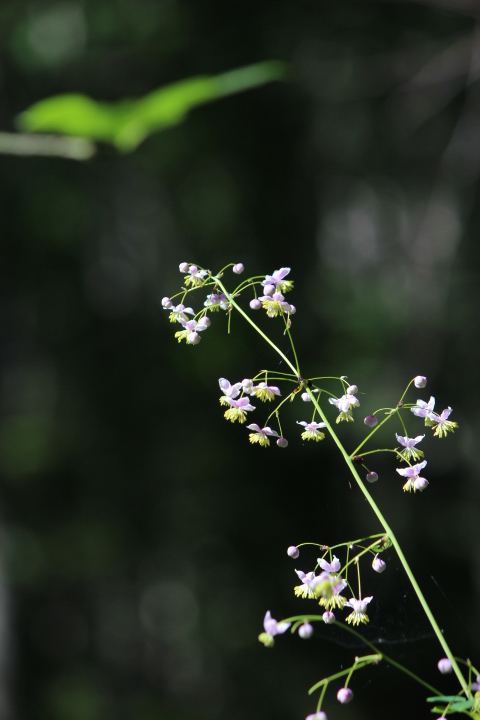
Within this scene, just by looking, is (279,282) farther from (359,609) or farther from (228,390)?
(359,609)

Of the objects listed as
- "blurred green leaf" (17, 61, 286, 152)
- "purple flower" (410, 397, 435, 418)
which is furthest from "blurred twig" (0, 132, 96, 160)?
"purple flower" (410, 397, 435, 418)

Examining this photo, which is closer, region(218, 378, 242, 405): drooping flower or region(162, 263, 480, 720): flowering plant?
region(162, 263, 480, 720): flowering plant

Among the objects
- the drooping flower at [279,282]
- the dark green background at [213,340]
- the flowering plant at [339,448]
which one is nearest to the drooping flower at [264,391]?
the flowering plant at [339,448]

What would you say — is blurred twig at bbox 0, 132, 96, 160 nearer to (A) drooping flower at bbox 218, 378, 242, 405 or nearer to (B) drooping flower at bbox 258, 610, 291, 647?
(A) drooping flower at bbox 218, 378, 242, 405

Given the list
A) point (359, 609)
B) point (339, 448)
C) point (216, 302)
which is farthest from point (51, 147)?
point (359, 609)

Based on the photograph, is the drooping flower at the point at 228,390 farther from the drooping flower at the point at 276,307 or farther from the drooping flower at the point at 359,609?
the drooping flower at the point at 359,609
